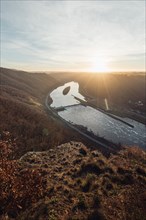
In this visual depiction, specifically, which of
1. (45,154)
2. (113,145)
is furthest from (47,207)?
(113,145)

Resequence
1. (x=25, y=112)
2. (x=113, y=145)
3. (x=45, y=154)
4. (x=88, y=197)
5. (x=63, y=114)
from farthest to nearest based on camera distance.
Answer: (x=63, y=114) → (x=25, y=112) → (x=113, y=145) → (x=45, y=154) → (x=88, y=197)

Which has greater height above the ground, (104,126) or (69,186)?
(69,186)

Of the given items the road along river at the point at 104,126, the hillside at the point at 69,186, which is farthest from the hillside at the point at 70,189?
the road along river at the point at 104,126

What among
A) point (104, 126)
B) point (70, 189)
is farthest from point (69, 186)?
point (104, 126)

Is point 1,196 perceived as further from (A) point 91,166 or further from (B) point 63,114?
(B) point 63,114

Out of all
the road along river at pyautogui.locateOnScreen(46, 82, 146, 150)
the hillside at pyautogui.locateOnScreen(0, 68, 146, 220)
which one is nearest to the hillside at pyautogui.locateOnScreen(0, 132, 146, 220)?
the hillside at pyautogui.locateOnScreen(0, 68, 146, 220)

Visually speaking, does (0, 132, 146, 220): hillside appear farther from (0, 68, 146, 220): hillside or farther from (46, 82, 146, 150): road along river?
(46, 82, 146, 150): road along river

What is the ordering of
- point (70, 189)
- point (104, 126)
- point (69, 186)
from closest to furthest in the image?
1. point (70, 189)
2. point (69, 186)
3. point (104, 126)

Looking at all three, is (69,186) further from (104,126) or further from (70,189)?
(104,126)

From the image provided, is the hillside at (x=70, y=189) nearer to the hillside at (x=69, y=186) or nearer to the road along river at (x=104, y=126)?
the hillside at (x=69, y=186)

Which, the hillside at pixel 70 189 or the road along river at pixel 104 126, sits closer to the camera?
the hillside at pixel 70 189

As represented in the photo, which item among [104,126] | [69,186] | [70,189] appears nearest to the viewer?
[70,189]
